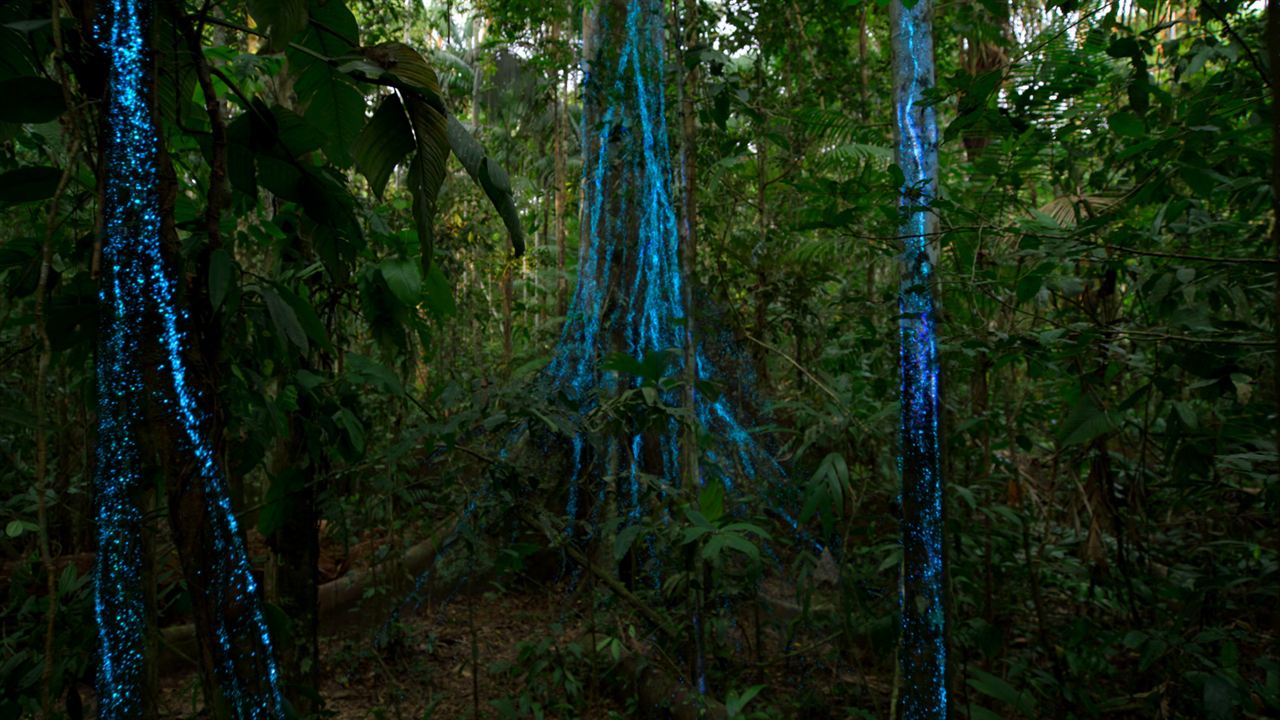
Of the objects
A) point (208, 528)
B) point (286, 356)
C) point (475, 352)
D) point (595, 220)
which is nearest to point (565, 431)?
point (286, 356)

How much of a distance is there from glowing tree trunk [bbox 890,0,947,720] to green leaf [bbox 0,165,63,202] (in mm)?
1683

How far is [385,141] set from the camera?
1.10m

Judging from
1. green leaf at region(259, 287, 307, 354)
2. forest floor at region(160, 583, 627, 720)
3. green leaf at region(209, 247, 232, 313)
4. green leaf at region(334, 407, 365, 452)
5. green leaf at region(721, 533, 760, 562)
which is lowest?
forest floor at region(160, 583, 627, 720)

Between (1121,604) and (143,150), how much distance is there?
3482 mm

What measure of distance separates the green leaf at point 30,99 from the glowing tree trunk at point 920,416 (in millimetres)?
1624

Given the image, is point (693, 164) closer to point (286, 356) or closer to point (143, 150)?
point (286, 356)

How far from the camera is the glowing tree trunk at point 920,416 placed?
1801 mm

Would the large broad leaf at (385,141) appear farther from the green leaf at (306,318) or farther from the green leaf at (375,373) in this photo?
the green leaf at (375,373)

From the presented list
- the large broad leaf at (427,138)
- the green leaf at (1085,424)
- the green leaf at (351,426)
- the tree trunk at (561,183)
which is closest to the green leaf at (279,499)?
the green leaf at (351,426)

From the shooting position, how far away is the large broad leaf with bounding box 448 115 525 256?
1.07m

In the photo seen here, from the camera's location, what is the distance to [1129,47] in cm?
166

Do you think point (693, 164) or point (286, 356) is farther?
point (693, 164)

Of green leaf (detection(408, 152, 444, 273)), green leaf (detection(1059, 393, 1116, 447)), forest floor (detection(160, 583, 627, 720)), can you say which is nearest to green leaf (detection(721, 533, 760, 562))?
green leaf (detection(1059, 393, 1116, 447))

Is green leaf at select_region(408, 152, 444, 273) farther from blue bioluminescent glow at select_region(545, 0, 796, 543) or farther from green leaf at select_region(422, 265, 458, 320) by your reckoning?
blue bioluminescent glow at select_region(545, 0, 796, 543)
